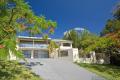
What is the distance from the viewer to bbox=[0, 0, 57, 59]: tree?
18.7 m

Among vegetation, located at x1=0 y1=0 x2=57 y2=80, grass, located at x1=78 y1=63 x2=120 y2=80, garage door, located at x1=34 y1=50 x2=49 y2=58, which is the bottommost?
grass, located at x1=78 y1=63 x2=120 y2=80

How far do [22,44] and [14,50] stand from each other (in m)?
35.1

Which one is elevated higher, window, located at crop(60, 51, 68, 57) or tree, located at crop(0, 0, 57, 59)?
tree, located at crop(0, 0, 57, 59)

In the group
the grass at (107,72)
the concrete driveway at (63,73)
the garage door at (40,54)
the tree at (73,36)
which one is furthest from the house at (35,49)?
the concrete driveway at (63,73)

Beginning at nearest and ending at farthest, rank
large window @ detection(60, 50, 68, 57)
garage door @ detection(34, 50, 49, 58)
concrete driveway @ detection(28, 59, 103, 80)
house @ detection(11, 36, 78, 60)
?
concrete driveway @ detection(28, 59, 103, 80)
large window @ detection(60, 50, 68, 57)
house @ detection(11, 36, 78, 60)
garage door @ detection(34, 50, 49, 58)

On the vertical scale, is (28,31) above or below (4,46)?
above

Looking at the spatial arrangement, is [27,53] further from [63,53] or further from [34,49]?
[63,53]

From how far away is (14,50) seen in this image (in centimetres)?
1336

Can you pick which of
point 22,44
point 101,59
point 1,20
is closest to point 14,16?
point 1,20

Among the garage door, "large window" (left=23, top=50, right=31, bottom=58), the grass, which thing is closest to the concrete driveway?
the grass

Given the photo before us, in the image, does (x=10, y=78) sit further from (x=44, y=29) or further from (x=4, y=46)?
(x=44, y=29)

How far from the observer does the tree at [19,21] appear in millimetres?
18747

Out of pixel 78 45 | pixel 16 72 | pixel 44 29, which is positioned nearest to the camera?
pixel 16 72

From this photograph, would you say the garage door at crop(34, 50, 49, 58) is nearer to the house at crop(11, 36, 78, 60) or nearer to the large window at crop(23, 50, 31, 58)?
the house at crop(11, 36, 78, 60)
